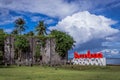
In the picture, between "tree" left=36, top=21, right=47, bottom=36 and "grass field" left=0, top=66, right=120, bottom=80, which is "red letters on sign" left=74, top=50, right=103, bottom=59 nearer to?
"tree" left=36, top=21, right=47, bottom=36

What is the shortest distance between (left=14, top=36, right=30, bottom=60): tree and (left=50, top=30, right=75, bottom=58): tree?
8677 mm

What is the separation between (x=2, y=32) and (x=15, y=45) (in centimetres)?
523

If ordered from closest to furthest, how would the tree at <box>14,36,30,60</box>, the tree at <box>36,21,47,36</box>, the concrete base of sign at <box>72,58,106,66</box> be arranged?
1. the concrete base of sign at <box>72,58,106,66</box>
2. the tree at <box>14,36,30,60</box>
3. the tree at <box>36,21,47,36</box>

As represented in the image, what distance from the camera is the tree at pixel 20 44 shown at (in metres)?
79.8

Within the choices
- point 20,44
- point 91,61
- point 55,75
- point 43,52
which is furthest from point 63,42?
point 55,75

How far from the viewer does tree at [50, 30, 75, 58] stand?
3228 inches

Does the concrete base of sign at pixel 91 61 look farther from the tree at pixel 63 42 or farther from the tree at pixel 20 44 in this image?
the tree at pixel 20 44

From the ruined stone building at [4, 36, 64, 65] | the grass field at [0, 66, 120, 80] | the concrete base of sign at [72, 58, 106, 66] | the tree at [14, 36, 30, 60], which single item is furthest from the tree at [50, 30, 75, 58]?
the grass field at [0, 66, 120, 80]

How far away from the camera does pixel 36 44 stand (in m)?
83.0

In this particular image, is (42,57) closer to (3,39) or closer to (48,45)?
(48,45)

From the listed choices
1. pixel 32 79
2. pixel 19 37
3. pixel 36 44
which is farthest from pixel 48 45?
pixel 32 79

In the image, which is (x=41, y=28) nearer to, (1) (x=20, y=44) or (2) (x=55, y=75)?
(1) (x=20, y=44)

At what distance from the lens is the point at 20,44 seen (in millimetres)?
79312

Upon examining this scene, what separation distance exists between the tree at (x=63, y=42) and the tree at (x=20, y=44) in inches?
342
